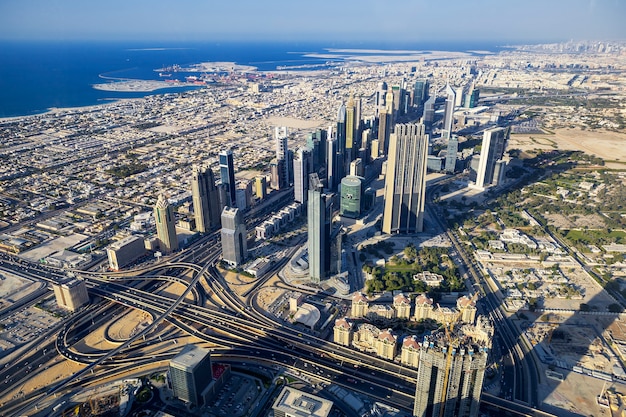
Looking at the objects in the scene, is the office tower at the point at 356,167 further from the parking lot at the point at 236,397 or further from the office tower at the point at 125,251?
the parking lot at the point at 236,397

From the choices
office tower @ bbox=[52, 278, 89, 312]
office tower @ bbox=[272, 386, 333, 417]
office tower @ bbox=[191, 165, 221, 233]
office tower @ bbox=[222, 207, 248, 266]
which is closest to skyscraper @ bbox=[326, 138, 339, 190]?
office tower @ bbox=[191, 165, 221, 233]

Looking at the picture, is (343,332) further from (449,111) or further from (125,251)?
(449,111)

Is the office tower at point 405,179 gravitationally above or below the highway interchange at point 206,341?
above

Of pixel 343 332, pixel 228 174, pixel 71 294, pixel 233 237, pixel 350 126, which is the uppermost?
pixel 350 126

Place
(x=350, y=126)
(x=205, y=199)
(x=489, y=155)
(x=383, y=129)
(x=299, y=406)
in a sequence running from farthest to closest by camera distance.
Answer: (x=383, y=129)
(x=350, y=126)
(x=489, y=155)
(x=205, y=199)
(x=299, y=406)

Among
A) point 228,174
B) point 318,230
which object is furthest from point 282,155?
point 318,230

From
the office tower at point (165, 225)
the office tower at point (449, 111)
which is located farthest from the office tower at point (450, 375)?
the office tower at point (449, 111)

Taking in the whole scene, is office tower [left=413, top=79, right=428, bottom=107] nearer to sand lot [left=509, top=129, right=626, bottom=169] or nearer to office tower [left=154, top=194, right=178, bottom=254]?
sand lot [left=509, top=129, right=626, bottom=169]
